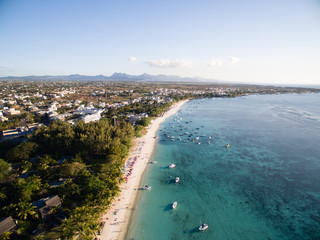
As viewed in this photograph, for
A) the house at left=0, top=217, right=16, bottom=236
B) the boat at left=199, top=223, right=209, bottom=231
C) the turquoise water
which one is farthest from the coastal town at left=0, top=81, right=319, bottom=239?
the boat at left=199, top=223, right=209, bottom=231

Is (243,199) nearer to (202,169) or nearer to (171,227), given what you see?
(202,169)

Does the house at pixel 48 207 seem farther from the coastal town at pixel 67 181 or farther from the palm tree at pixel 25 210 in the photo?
the palm tree at pixel 25 210

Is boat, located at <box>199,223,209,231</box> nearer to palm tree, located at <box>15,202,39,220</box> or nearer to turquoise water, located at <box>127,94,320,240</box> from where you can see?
turquoise water, located at <box>127,94,320,240</box>

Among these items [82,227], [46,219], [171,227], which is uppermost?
[82,227]

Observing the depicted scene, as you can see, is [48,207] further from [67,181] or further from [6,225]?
[67,181]

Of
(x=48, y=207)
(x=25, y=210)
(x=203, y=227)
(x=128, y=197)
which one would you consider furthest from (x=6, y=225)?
(x=203, y=227)

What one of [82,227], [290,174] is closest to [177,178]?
[82,227]
